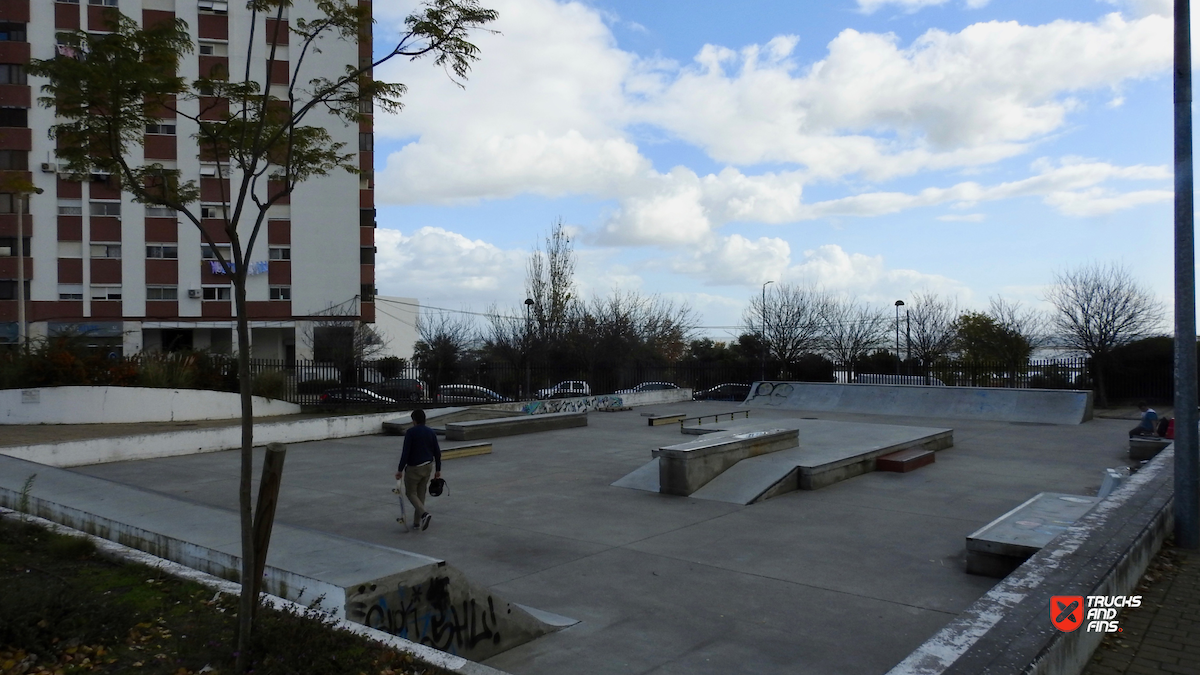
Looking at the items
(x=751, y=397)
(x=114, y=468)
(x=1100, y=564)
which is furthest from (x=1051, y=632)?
(x=751, y=397)

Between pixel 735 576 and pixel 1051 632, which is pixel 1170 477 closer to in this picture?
pixel 735 576

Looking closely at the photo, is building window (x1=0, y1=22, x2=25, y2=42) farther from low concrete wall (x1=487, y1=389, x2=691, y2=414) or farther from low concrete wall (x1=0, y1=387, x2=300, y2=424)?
low concrete wall (x1=487, y1=389, x2=691, y2=414)

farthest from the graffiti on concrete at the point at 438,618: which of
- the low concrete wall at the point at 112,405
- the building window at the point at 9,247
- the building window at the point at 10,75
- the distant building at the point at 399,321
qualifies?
the distant building at the point at 399,321

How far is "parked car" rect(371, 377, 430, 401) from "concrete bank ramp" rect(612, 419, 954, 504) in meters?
16.5

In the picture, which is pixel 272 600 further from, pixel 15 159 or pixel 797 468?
pixel 15 159

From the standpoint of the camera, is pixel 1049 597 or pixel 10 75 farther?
pixel 10 75

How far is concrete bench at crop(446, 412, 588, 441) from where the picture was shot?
1984cm

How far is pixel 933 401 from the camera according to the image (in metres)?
26.8

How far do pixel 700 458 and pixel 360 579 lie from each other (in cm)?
775

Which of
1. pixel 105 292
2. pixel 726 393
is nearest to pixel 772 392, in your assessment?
pixel 726 393

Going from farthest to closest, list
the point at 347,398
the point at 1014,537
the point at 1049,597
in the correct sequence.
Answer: the point at 347,398 → the point at 1014,537 → the point at 1049,597

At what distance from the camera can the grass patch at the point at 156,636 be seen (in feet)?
14.9

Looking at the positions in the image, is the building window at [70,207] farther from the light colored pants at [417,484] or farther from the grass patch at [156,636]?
the grass patch at [156,636]

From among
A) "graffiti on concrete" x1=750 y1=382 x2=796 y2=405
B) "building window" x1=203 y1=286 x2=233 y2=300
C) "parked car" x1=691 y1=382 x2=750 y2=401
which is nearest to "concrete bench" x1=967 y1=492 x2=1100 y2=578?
"graffiti on concrete" x1=750 y1=382 x2=796 y2=405
